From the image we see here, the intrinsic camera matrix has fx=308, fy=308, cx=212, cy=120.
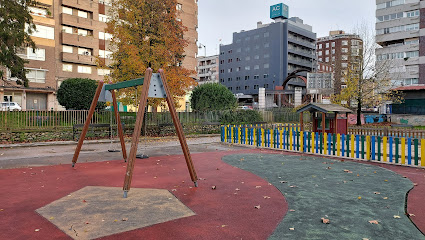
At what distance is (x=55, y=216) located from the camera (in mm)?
5184

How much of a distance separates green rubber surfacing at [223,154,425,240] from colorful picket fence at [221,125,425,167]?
1.19 metres

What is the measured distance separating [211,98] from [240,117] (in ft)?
11.9

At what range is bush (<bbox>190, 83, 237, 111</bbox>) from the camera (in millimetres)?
31078

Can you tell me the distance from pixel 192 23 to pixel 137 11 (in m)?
40.5

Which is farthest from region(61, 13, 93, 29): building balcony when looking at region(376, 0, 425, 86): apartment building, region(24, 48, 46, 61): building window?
region(376, 0, 425, 86): apartment building

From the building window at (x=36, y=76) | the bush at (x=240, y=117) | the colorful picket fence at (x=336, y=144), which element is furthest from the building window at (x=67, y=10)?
the colorful picket fence at (x=336, y=144)

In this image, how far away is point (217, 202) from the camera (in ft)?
19.8

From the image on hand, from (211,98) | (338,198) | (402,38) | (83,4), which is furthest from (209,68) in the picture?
(338,198)

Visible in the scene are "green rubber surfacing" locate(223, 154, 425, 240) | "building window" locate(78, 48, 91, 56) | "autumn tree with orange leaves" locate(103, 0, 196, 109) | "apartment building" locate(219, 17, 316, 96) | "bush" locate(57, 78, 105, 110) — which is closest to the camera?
"green rubber surfacing" locate(223, 154, 425, 240)

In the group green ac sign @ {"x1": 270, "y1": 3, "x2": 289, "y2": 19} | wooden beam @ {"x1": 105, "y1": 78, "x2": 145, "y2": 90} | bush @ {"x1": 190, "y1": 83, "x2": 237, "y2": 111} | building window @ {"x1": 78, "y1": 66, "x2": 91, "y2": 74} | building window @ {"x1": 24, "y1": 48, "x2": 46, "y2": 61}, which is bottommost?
wooden beam @ {"x1": 105, "y1": 78, "x2": 145, "y2": 90}

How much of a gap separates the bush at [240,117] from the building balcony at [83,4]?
32402 mm

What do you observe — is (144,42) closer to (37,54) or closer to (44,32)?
(37,54)

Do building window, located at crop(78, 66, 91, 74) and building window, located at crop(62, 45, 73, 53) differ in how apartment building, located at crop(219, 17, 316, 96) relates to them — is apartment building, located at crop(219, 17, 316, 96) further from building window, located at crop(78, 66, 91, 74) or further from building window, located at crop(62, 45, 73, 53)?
building window, located at crop(62, 45, 73, 53)

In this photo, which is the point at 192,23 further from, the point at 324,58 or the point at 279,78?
the point at 324,58
